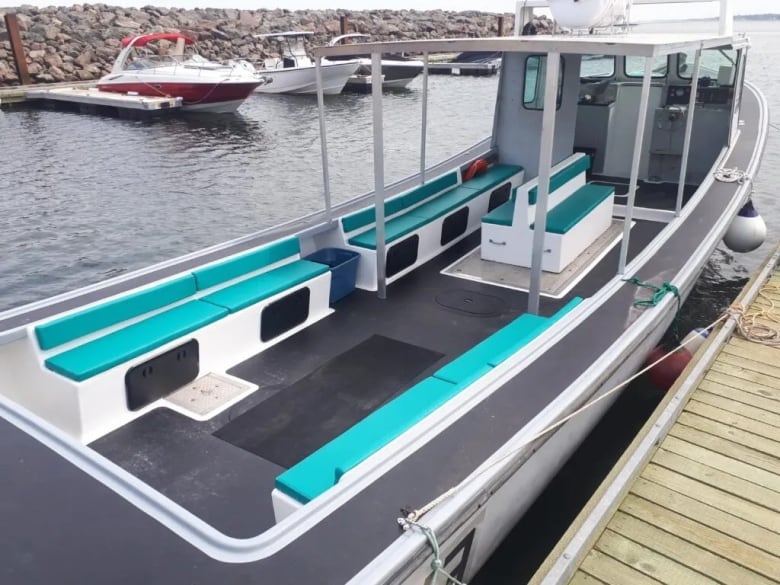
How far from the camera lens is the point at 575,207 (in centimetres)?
527

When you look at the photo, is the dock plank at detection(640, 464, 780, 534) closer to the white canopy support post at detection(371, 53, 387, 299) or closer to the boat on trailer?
the boat on trailer

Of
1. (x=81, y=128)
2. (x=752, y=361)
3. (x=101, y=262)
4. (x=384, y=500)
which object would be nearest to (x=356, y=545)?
(x=384, y=500)

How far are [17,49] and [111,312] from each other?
75.0ft

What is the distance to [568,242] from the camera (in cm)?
500

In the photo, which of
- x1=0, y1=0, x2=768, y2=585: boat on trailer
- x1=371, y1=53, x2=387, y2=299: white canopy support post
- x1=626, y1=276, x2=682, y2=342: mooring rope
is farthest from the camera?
x1=371, y1=53, x2=387, y2=299: white canopy support post

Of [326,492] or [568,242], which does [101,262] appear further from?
[326,492]

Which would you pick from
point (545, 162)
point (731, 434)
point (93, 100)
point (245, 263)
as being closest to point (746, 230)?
point (545, 162)

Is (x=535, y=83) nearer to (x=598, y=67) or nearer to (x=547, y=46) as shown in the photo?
(x=598, y=67)

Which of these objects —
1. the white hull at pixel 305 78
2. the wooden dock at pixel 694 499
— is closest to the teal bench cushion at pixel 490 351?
the wooden dock at pixel 694 499

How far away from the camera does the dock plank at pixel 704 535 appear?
247 cm

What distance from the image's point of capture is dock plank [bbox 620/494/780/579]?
8.10ft

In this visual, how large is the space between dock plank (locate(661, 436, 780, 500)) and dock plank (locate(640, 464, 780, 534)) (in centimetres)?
15

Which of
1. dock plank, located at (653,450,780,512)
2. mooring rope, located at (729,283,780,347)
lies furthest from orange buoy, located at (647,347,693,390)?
dock plank, located at (653,450,780,512)

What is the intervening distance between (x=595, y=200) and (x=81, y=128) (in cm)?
1554
